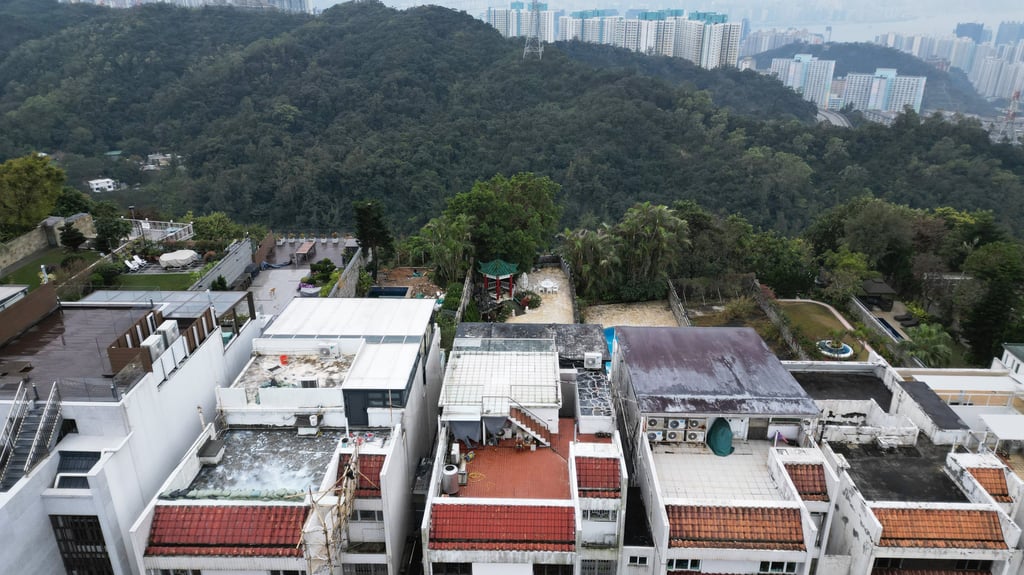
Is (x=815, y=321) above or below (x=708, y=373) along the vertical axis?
below

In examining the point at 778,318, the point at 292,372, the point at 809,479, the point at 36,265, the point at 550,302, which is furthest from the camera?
the point at 550,302

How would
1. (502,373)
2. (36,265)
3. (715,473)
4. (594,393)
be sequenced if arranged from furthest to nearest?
(36,265)
(502,373)
(594,393)
(715,473)

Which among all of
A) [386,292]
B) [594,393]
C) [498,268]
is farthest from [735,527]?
[386,292]

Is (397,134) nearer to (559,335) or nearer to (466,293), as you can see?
(466,293)

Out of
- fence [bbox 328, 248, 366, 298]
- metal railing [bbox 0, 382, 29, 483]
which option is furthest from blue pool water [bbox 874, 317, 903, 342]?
metal railing [bbox 0, 382, 29, 483]

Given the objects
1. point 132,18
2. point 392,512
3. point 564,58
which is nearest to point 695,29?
point 564,58

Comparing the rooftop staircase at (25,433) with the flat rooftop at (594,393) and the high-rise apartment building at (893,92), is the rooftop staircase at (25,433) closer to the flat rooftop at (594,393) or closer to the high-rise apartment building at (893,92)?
the flat rooftop at (594,393)

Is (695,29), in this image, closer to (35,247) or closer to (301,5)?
(301,5)
